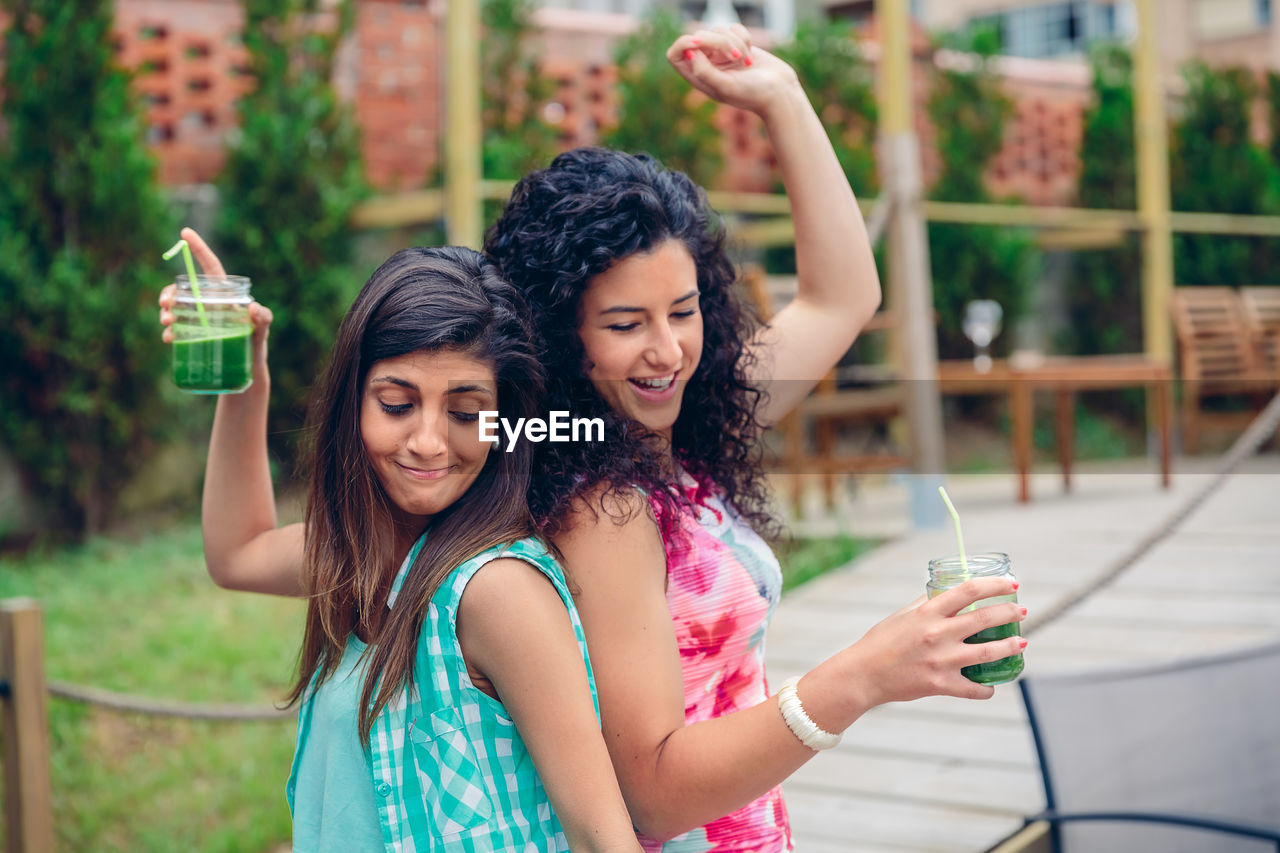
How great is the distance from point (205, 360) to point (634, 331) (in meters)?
0.39

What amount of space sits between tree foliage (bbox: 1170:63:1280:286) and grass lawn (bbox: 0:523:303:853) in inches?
275

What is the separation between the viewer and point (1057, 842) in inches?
75.3

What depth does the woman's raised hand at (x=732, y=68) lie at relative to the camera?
1.26 m

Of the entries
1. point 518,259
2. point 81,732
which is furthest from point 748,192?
point 518,259

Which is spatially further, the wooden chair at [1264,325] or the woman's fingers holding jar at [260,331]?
the wooden chair at [1264,325]

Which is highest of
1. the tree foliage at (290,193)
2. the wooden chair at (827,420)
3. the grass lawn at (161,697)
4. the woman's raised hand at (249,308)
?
Result: the tree foliage at (290,193)

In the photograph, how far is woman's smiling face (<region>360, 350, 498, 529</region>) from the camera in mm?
950

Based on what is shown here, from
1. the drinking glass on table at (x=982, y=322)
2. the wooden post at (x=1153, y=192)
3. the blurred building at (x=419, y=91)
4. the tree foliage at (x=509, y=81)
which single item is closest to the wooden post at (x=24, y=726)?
the blurred building at (x=419, y=91)

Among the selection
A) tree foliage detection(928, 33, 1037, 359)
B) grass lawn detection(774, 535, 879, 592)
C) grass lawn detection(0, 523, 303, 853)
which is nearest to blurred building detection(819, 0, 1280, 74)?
tree foliage detection(928, 33, 1037, 359)

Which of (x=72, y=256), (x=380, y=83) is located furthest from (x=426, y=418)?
(x=380, y=83)

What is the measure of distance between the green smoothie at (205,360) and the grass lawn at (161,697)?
2557 millimetres

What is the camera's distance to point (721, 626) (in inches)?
44.1

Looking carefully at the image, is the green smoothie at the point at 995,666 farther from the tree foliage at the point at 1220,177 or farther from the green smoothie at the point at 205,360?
the tree foliage at the point at 1220,177

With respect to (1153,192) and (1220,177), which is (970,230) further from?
(1220,177)
